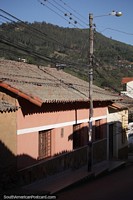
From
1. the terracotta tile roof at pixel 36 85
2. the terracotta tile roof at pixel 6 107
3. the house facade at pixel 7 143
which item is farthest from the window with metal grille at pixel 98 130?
the terracotta tile roof at pixel 6 107

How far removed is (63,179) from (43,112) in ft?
8.84

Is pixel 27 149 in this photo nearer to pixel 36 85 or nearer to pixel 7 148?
pixel 7 148

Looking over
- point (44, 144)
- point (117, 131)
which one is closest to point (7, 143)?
point (44, 144)

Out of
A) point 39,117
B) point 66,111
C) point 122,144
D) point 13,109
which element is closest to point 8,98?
point 13,109

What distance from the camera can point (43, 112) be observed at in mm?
12766

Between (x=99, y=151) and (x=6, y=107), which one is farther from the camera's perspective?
(x=99, y=151)

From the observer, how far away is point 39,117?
12516 millimetres

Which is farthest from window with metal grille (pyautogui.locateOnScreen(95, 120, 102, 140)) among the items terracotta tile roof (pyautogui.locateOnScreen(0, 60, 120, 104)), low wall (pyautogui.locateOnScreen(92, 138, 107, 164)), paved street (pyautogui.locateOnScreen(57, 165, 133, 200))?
paved street (pyautogui.locateOnScreen(57, 165, 133, 200))

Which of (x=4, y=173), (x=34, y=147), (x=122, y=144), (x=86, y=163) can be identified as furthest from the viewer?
(x=122, y=144)

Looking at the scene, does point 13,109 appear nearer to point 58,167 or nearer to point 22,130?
point 22,130

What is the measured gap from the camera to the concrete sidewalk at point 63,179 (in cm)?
1153

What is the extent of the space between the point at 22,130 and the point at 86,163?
19.8 feet

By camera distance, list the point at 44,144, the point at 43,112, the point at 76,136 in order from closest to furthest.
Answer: the point at 43,112
the point at 44,144
the point at 76,136

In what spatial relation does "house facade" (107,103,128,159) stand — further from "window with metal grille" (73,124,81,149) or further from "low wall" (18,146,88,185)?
"low wall" (18,146,88,185)
